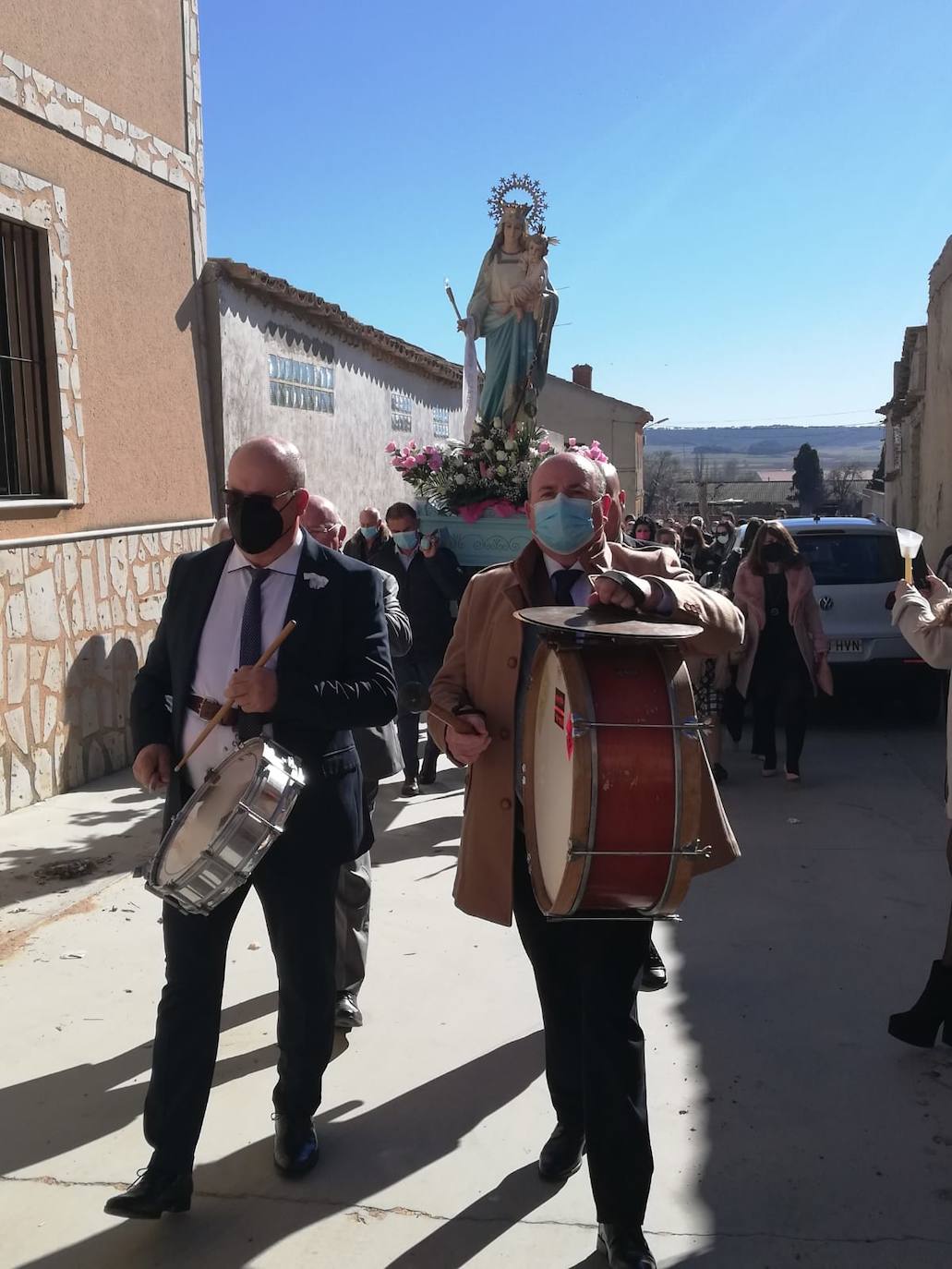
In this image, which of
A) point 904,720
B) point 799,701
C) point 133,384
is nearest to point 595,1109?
point 799,701

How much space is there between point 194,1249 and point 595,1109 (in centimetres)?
106

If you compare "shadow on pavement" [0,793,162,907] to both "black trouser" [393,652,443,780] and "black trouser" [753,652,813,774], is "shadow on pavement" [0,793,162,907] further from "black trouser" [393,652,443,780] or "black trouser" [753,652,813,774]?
"black trouser" [753,652,813,774]

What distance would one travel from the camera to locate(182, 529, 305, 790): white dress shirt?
120 inches

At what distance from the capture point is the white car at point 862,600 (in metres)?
9.33

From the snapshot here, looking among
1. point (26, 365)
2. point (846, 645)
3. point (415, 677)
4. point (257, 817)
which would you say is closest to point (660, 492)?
point (846, 645)

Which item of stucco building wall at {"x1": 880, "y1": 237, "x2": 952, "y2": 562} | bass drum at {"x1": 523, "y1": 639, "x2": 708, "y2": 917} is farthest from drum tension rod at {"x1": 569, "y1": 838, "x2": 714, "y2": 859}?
stucco building wall at {"x1": 880, "y1": 237, "x2": 952, "y2": 562}

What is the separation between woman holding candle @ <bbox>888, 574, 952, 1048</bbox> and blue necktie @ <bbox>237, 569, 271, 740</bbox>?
2070 mm

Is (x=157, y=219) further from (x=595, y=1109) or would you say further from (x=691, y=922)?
(x=595, y=1109)

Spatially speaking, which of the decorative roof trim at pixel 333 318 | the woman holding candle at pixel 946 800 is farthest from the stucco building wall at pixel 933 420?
the woman holding candle at pixel 946 800

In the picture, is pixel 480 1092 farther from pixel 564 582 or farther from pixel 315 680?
A: pixel 564 582

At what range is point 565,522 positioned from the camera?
2.90 m

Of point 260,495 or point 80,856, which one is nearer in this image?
point 260,495

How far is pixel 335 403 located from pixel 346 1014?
34.3 ft

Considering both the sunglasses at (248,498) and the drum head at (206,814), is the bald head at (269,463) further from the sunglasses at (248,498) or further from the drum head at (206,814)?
the drum head at (206,814)
